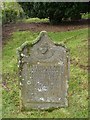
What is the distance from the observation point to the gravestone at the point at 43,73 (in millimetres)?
8328

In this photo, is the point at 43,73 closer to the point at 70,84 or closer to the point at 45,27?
the point at 70,84

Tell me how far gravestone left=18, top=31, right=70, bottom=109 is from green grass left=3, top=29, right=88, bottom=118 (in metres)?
0.24

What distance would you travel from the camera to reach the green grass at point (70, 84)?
331 inches

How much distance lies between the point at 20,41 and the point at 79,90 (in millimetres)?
6209

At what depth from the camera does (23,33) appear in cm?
1658

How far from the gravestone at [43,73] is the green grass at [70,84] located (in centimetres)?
24

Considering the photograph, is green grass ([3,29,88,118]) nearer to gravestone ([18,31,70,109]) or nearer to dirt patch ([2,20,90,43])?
gravestone ([18,31,70,109])

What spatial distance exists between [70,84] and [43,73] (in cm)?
168

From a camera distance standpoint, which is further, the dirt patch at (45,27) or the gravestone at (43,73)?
the dirt patch at (45,27)

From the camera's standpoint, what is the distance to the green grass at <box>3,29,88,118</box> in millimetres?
8415

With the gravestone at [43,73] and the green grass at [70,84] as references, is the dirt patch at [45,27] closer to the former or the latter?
the green grass at [70,84]

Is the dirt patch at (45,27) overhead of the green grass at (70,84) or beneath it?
overhead

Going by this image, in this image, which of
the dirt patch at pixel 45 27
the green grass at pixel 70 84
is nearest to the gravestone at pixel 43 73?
the green grass at pixel 70 84

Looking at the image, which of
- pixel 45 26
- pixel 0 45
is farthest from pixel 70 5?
pixel 0 45
